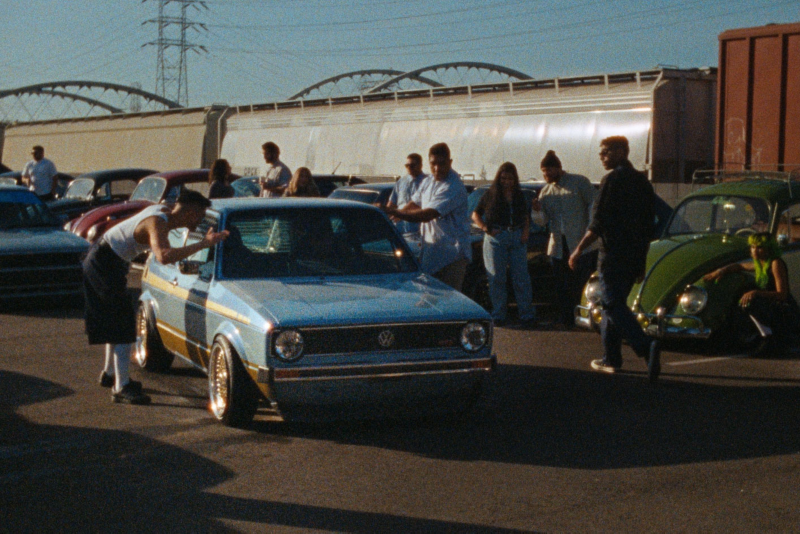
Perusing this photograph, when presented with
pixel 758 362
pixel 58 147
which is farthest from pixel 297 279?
pixel 58 147

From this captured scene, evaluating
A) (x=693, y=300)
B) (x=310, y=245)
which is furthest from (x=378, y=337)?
(x=693, y=300)

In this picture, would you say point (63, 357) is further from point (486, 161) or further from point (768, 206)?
point (486, 161)

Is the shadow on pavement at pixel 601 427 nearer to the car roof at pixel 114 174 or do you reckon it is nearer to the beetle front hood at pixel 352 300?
the beetle front hood at pixel 352 300

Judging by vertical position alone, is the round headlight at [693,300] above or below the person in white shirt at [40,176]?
below

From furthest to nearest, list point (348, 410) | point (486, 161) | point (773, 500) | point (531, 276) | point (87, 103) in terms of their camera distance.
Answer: point (87, 103) → point (486, 161) → point (531, 276) → point (348, 410) → point (773, 500)

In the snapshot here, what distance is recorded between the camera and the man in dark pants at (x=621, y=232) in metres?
8.77

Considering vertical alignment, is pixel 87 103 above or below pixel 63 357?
above

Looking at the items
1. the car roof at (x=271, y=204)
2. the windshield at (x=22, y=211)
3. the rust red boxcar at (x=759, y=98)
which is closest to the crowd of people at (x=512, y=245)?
the car roof at (x=271, y=204)

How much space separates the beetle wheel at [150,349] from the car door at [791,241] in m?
5.58

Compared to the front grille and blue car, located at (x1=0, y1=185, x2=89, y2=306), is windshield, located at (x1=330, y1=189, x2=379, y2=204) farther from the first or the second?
the front grille

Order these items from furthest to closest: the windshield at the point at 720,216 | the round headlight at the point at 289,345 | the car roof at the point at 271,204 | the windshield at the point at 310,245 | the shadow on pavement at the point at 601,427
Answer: the windshield at the point at 720,216 → the car roof at the point at 271,204 → the windshield at the point at 310,245 → the round headlight at the point at 289,345 → the shadow on pavement at the point at 601,427

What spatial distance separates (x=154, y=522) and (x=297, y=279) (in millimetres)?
2724

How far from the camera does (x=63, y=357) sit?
9.90 m

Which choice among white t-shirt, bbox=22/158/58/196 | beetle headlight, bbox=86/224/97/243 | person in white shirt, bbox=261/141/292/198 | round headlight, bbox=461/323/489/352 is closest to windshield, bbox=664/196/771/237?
round headlight, bbox=461/323/489/352
